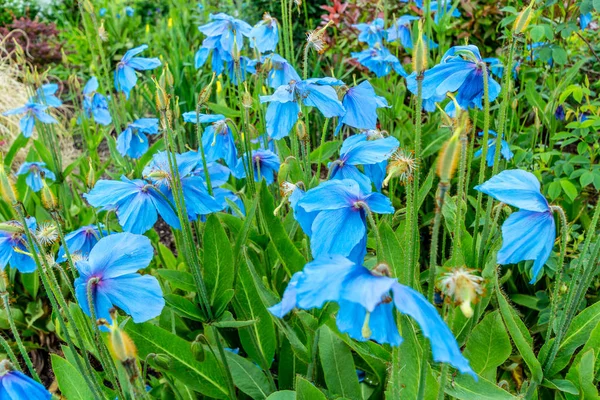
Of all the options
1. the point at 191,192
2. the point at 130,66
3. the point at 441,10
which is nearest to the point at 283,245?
the point at 191,192

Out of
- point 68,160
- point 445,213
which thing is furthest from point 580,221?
point 68,160

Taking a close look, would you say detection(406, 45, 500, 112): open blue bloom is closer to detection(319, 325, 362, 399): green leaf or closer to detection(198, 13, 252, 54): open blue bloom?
detection(319, 325, 362, 399): green leaf

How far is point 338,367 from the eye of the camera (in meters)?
1.45

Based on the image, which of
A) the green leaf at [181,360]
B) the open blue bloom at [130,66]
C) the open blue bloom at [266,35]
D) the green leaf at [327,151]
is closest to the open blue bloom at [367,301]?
the green leaf at [181,360]

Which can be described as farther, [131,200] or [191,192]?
[191,192]

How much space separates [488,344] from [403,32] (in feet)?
6.49

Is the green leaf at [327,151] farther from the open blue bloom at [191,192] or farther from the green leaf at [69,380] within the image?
the green leaf at [69,380]

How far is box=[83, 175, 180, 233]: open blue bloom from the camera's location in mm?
1354

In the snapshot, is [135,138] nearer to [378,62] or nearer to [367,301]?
[378,62]

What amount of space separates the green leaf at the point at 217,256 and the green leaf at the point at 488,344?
65 centimetres

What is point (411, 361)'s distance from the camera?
3.77ft

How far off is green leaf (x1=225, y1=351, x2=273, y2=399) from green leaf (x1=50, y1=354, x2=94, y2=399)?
399mm

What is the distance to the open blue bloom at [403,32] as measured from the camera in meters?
2.80

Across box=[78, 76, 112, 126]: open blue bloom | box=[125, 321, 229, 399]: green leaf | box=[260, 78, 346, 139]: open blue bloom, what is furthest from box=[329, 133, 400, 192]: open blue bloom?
box=[78, 76, 112, 126]: open blue bloom
